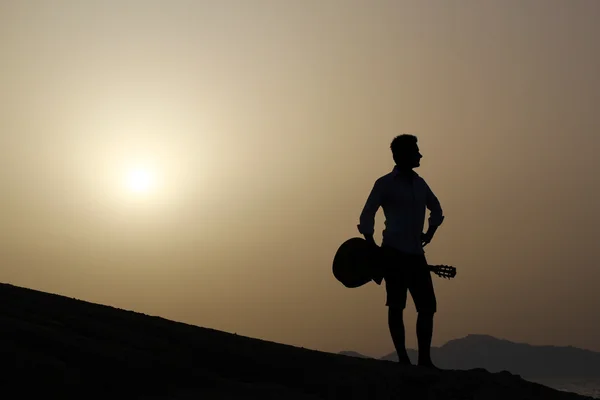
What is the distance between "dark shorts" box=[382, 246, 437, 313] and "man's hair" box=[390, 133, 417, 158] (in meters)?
1.10

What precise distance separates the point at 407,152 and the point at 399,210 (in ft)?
2.18

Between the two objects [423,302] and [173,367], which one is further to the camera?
[423,302]

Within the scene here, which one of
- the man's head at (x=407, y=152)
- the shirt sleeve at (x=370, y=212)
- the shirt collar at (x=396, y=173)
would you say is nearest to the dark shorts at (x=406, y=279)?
the shirt sleeve at (x=370, y=212)

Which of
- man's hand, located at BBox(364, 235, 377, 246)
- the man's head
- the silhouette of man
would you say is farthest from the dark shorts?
the man's head

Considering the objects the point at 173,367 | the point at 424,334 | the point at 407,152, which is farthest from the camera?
the point at 407,152

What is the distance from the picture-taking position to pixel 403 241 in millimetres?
8711

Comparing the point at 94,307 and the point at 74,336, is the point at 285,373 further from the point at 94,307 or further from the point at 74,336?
the point at 94,307

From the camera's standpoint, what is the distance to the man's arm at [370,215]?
8.72m

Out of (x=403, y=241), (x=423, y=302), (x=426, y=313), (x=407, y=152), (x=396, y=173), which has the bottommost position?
(x=426, y=313)

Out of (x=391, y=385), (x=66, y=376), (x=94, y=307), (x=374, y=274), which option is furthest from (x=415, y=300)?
(x=66, y=376)

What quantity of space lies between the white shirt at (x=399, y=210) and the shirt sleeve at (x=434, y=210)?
23cm

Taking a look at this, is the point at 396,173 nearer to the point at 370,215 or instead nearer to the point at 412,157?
the point at 412,157

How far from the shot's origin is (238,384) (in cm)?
623

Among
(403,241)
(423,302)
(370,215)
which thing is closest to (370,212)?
(370,215)
